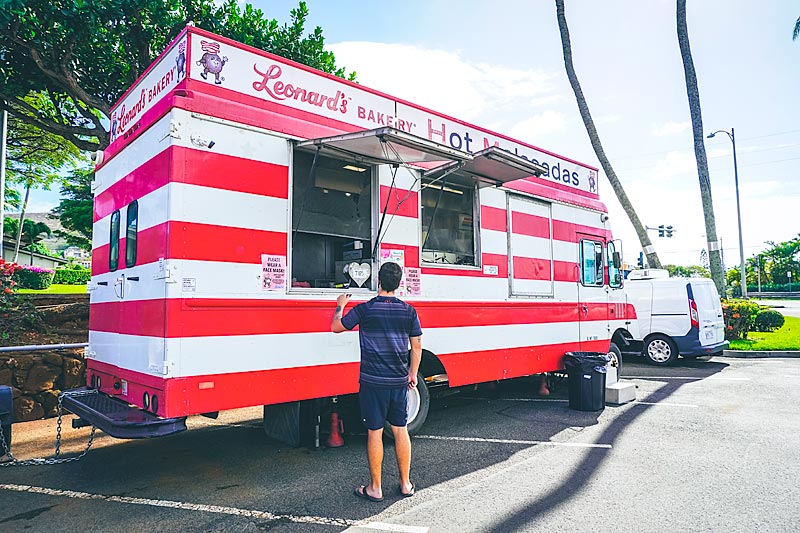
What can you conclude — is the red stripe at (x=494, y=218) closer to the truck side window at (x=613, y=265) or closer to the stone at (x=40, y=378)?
the truck side window at (x=613, y=265)

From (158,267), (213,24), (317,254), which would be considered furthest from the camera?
(213,24)

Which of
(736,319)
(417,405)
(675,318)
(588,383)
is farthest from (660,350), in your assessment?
(417,405)

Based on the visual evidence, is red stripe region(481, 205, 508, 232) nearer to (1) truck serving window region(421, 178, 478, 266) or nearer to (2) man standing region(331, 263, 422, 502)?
(1) truck serving window region(421, 178, 478, 266)

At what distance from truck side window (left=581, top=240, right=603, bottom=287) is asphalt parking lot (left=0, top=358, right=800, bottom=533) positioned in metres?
2.00

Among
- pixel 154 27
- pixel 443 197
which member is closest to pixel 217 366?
pixel 443 197

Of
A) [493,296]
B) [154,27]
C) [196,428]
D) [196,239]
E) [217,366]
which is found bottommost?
[196,428]

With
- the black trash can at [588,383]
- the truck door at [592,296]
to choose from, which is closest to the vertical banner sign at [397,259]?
the black trash can at [588,383]

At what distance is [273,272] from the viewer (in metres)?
4.43

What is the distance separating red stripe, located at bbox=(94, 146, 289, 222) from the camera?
398 cm

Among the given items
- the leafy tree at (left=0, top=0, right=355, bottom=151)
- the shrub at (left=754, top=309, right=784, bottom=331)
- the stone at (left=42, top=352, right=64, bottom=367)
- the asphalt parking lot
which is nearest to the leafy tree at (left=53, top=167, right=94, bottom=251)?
the leafy tree at (left=0, top=0, right=355, bottom=151)

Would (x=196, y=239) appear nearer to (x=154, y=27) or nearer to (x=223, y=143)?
(x=223, y=143)

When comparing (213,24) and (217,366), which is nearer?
(217,366)

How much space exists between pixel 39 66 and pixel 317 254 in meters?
7.16

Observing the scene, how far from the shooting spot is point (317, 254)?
581 centimetres
